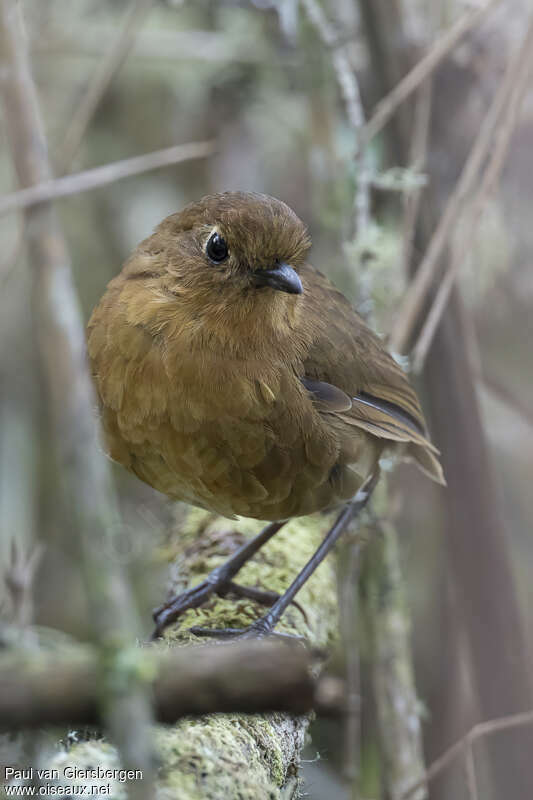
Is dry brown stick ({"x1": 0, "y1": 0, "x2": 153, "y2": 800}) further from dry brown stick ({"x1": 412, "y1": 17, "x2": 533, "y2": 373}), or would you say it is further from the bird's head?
dry brown stick ({"x1": 412, "y1": 17, "x2": 533, "y2": 373})

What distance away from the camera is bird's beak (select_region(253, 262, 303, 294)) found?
227 cm

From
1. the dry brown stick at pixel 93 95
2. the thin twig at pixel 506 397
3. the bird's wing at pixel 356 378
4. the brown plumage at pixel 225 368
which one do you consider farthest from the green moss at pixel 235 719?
the dry brown stick at pixel 93 95

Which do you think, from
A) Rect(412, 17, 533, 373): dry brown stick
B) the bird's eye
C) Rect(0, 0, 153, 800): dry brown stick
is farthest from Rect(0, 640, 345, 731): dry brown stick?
Rect(412, 17, 533, 373): dry brown stick

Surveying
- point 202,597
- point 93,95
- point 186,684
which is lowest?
point 202,597

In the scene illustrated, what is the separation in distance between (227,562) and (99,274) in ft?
12.6

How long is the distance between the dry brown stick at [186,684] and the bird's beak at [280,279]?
147cm

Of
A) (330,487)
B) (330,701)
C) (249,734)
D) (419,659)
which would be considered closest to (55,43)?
(330,487)

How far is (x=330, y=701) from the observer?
138 centimetres

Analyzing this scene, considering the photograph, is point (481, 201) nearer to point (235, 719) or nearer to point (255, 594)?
point (255, 594)

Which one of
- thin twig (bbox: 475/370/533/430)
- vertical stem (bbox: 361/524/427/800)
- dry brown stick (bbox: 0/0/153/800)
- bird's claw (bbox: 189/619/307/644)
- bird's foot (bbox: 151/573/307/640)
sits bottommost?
vertical stem (bbox: 361/524/427/800)

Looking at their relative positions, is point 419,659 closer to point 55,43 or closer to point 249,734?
point 249,734

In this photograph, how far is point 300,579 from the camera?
2719 mm

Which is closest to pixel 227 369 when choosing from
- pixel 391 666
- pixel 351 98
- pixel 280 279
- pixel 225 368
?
pixel 225 368

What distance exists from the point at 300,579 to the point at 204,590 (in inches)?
12.2
